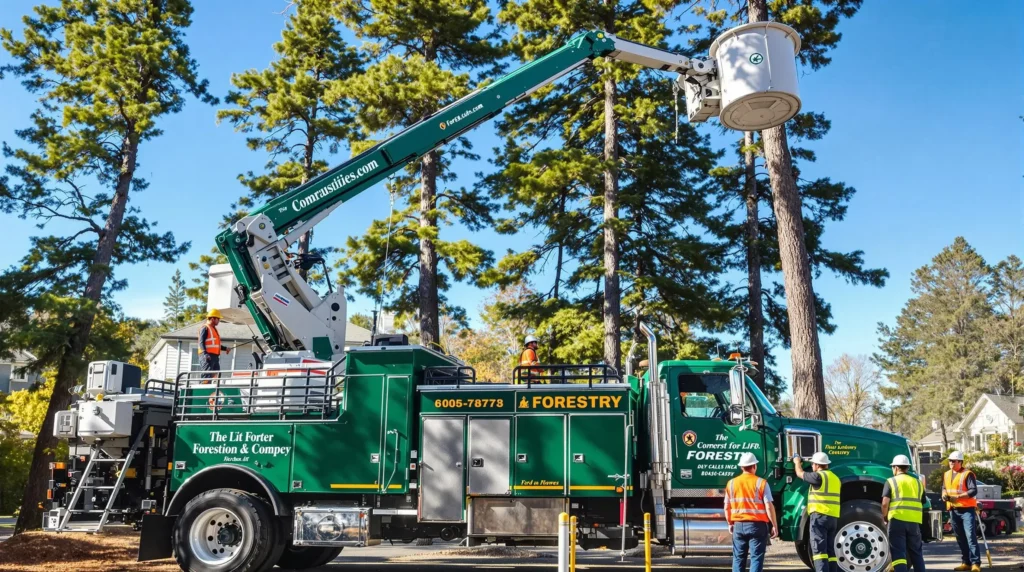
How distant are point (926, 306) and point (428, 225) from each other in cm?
6413

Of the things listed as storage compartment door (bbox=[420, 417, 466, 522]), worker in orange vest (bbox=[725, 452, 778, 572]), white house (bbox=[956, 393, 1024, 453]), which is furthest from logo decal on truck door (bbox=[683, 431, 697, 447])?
white house (bbox=[956, 393, 1024, 453])

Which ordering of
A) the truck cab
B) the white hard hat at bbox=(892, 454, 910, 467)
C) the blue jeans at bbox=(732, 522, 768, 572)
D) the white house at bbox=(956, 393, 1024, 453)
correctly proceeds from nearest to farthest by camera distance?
1. the blue jeans at bbox=(732, 522, 768, 572)
2. the white hard hat at bbox=(892, 454, 910, 467)
3. the truck cab
4. the white house at bbox=(956, 393, 1024, 453)

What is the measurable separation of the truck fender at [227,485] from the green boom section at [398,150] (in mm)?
2251

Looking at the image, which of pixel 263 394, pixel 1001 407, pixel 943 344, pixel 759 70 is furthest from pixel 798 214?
pixel 943 344

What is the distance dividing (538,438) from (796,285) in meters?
7.45

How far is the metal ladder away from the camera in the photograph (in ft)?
33.1

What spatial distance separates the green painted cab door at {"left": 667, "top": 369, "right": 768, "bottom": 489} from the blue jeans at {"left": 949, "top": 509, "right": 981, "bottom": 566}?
397 cm

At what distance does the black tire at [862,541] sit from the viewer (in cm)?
937

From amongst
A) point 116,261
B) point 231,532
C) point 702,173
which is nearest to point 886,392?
point 702,173

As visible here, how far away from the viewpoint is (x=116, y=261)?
72.5 ft

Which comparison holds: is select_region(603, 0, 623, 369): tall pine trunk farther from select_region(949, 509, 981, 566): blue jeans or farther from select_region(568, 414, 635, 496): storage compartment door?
select_region(568, 414, 635, 496): storage compartment door

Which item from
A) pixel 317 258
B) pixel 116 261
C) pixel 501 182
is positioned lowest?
pixel 317 258

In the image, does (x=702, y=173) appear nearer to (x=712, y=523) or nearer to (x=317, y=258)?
(x=317, y=258)

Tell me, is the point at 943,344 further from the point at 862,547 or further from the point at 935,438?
the point at 862,547
